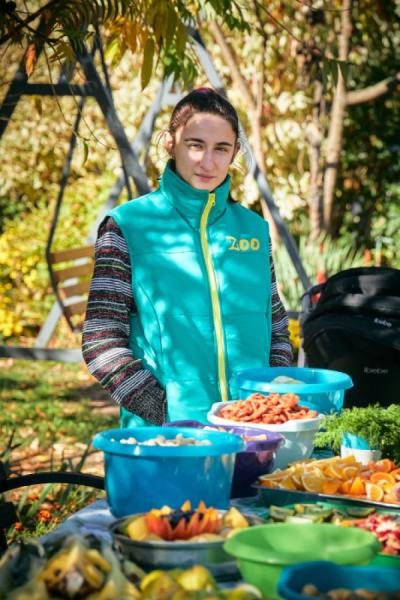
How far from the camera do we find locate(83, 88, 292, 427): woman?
115 inches

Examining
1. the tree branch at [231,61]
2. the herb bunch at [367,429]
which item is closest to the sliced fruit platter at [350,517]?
the herb bunch at [367,429]

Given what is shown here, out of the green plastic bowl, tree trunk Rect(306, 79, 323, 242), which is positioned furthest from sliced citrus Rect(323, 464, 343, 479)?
tree trunk Rect(306, 79, 323, 242)

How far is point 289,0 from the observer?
10.4 m

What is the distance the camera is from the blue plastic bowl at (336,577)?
1.49m

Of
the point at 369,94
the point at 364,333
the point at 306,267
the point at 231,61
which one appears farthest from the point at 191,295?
the point at 369,94

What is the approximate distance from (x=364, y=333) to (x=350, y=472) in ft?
7.58

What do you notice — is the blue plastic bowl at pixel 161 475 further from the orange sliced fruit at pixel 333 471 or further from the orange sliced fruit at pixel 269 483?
the orange sliced fruit at pixel 333 471

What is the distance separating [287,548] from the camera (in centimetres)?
167

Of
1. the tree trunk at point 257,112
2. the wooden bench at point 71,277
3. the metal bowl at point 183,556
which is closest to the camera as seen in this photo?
the metal bowl at point 183,556

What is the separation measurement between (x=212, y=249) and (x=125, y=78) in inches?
385

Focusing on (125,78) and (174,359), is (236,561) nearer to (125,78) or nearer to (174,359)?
(174,359)

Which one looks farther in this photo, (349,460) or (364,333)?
(364,333)

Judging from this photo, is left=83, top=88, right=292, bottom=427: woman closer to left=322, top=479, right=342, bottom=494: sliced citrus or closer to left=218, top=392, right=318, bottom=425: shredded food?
left=218, top=392, right=318, bottom=425: shredded food

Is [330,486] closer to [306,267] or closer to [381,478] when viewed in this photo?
[381,478]
